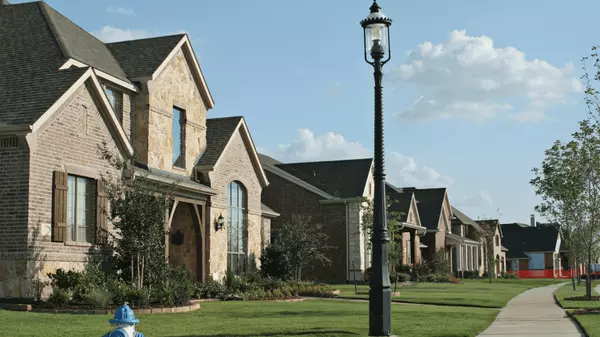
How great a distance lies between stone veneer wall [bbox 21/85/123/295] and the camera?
61.3 ft

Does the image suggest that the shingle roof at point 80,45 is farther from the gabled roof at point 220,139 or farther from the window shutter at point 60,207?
Result: the gabled roof at point 220,139

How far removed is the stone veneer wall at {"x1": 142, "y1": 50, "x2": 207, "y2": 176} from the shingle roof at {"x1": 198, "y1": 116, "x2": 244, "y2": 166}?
32cm

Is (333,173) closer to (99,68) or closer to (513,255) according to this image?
(99,68)

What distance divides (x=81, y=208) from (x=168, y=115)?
6638mm

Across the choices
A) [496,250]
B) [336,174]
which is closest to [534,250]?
[496,250]

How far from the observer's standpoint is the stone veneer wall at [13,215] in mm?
18359

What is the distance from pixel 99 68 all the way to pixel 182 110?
4.94 m

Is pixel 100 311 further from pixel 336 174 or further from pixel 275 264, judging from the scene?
pixel 336 174

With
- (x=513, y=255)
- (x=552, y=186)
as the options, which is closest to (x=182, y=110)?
(x=552, y=186)

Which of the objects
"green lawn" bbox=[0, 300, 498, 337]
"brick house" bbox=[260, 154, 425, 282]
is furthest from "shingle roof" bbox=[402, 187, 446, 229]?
"green lawn" bbox=[0, 300, 498, 337]

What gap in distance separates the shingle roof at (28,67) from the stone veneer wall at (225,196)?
325 inches

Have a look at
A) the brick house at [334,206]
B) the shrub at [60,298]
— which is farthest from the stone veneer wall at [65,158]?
the brick house at [334,206]

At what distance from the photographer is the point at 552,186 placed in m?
33.5

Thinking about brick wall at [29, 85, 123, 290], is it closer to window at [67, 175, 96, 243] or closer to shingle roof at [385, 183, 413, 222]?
window at [67, 175, 96, 243]
